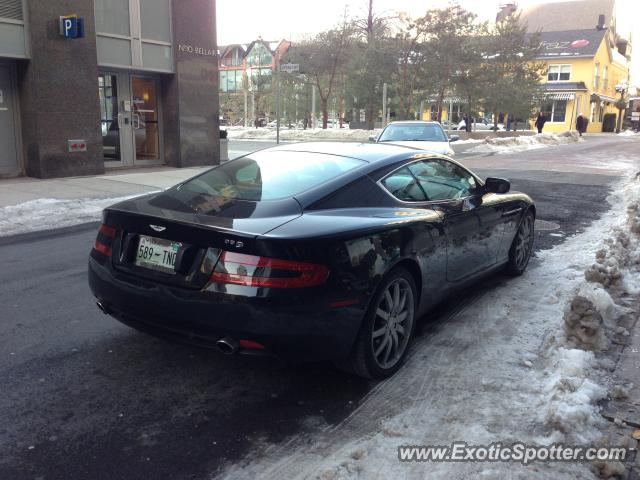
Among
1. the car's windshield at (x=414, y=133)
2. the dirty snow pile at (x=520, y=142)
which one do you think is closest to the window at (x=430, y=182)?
the car's windshield at (x=414, y=133)

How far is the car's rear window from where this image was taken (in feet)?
12.7

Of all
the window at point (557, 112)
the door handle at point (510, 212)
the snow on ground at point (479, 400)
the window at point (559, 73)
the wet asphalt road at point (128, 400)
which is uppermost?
the window at point (559, 73)

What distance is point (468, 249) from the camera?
183 inches

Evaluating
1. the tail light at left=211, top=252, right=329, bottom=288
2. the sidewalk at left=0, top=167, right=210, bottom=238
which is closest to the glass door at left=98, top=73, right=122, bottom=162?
the sidewalk at left=0, top=167, right=210, bottom=238

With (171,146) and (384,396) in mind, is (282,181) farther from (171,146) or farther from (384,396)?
(171,146)

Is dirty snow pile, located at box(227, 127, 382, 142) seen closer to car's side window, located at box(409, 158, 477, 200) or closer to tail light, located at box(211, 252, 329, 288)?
car's side window, located at box(409, 158, 477, 200)

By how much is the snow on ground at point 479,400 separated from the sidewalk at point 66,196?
6.46 metres

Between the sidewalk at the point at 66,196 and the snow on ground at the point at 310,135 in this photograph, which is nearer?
the sidewalk at the point at 66,196

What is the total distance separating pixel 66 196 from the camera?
10758mm

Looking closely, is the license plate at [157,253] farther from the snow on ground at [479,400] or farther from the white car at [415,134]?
the white car at [415,134]

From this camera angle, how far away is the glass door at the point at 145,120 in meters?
15.4

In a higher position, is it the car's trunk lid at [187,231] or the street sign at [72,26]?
the street sign at [72,26]

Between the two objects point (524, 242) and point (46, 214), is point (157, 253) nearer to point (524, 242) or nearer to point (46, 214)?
point (524, 242)

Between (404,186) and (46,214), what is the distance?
698 centimetres
